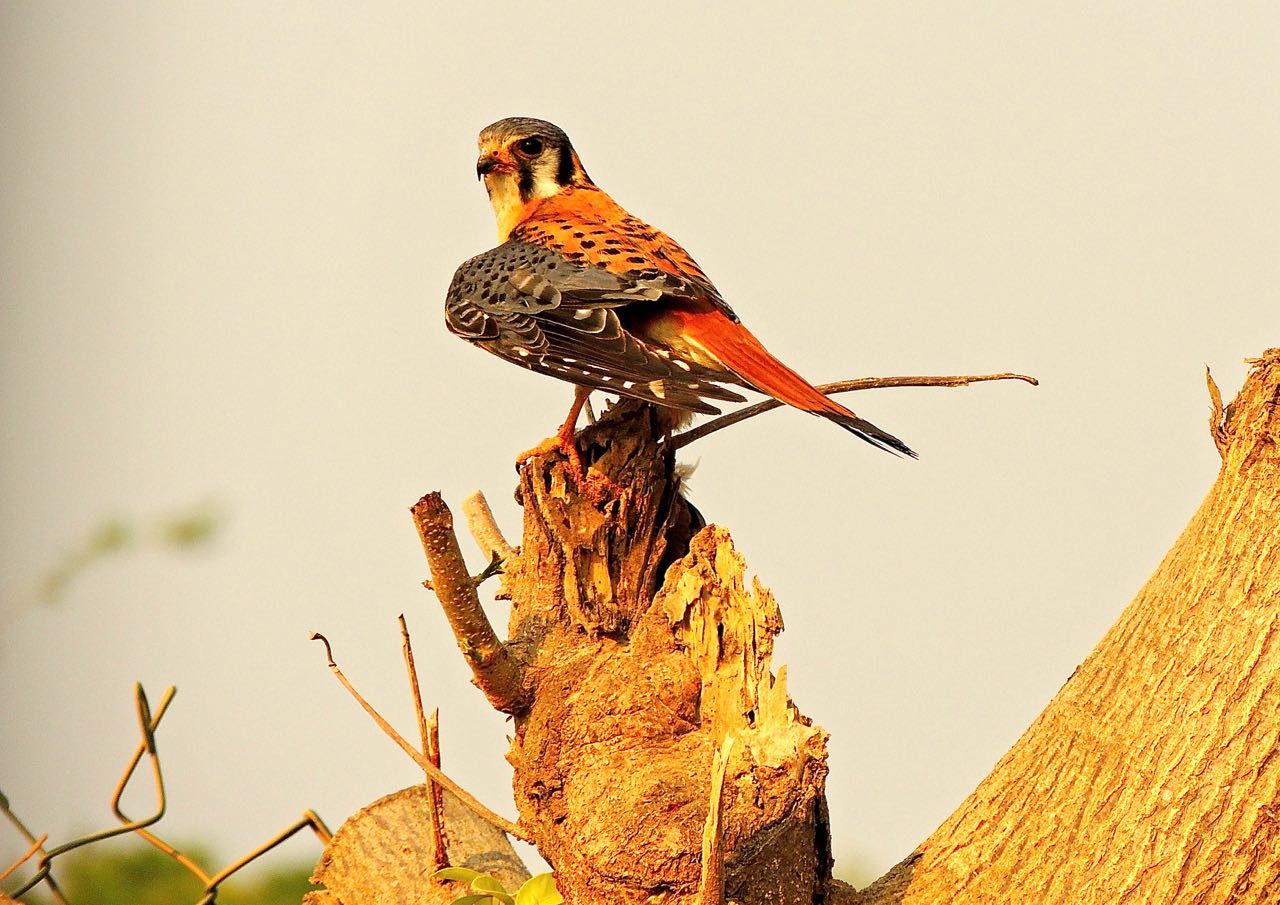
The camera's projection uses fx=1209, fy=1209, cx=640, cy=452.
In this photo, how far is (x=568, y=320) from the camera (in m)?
2.22

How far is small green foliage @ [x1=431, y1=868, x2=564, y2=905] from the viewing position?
1.69 meters

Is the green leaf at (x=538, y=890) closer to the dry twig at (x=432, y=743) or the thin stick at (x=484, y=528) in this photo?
the dry twig at (x=432, y=743)

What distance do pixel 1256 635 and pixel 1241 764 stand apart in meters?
0.15

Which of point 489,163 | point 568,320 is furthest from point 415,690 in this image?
point 489,163

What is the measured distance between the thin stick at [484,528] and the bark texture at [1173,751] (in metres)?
0.92

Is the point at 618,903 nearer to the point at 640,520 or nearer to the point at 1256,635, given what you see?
the point at 640,520

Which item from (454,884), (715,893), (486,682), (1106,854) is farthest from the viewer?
(454,884)

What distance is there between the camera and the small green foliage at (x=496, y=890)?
5.54ft

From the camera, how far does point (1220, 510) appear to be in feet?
4.88

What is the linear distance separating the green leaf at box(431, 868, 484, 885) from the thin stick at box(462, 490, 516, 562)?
521mm

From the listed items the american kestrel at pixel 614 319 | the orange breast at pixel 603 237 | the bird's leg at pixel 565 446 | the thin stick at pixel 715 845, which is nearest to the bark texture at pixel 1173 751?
the thin stick at pixel 715 845

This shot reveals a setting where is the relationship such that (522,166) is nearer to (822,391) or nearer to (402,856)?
(822,391)

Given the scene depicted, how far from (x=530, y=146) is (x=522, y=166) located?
5 centimetres

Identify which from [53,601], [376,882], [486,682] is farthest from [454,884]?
[53,601]
